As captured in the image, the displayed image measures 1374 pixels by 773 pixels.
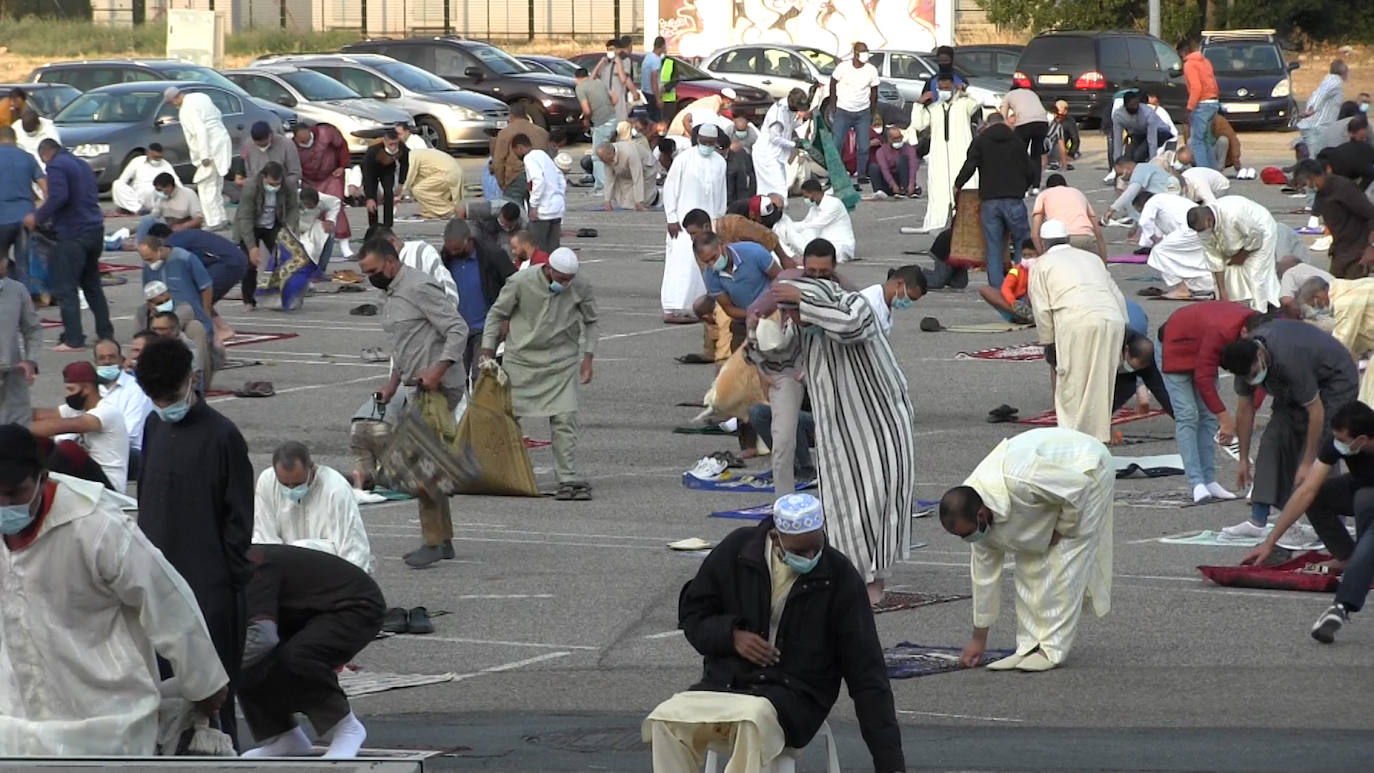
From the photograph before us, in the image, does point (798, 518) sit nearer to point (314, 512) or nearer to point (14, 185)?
point (314, 512)

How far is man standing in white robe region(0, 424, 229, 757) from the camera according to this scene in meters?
5.73

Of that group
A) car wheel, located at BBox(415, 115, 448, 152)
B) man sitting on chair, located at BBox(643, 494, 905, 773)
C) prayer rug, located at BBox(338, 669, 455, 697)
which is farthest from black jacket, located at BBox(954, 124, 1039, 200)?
car wheel, located at BBox(415, 115, 448, 152)

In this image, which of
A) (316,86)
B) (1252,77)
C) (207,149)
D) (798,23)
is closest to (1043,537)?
(207,149)

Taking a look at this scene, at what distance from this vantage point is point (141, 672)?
5.86m

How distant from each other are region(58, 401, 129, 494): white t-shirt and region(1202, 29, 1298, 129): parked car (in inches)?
1071

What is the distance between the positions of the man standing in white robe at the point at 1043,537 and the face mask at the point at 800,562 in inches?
79.8

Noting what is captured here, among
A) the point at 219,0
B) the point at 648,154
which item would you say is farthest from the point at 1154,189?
the point at 219,0

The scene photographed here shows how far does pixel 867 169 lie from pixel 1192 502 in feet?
61.5

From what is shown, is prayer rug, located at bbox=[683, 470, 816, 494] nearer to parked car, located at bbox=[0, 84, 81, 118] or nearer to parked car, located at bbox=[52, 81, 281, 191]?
parked car, located at bbox=[52, 81, 281, 191]

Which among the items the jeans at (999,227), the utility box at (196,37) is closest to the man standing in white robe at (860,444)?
the jeans at (999,227)

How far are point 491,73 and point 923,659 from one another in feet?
92.5

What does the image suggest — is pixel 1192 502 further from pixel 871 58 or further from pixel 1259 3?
pixel 1259 3

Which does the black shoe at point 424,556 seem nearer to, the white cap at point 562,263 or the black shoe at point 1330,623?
the white cap at point 562,263

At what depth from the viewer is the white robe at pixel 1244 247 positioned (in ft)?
53.0
